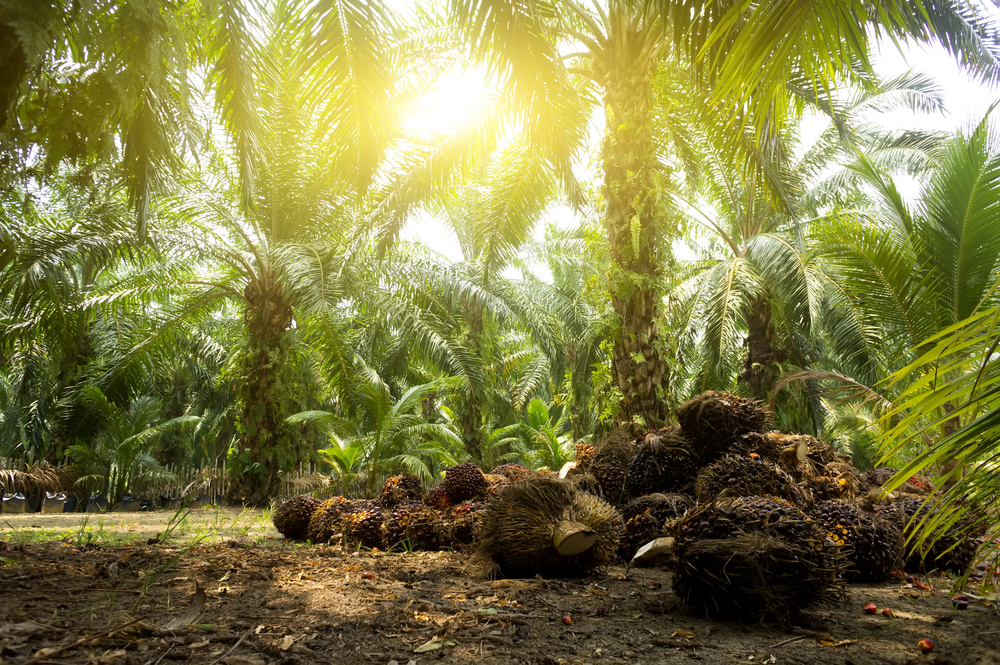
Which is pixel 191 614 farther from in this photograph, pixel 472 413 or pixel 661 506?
pixel 472 413

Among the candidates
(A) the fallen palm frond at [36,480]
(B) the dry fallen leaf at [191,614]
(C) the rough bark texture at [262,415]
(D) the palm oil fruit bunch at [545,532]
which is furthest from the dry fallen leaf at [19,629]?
(A) the fallen palm frond at [36,480]

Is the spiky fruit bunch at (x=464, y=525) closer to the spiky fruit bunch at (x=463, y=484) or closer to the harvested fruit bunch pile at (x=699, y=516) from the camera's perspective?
the harvested fruit bunch pile at (x=699, y=516)

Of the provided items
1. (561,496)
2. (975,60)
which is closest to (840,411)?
(975,60)

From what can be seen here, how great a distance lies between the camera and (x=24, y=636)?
66.9 inches

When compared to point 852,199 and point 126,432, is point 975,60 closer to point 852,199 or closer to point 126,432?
point 852,199

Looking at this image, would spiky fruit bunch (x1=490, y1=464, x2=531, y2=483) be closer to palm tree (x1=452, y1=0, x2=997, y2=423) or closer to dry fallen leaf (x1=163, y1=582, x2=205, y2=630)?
palm tree (x1=452, y1=0, x2=997, y2=423)

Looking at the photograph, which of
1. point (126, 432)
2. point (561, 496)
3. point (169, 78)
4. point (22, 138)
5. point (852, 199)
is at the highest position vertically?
point (852, 199)

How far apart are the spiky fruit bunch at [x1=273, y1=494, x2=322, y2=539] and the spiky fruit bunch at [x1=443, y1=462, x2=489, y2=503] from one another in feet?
3.85

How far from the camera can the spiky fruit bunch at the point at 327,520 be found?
4.62 meters

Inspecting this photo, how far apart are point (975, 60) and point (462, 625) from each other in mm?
9541

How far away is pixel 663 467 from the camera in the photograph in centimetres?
426

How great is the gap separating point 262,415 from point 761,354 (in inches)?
340

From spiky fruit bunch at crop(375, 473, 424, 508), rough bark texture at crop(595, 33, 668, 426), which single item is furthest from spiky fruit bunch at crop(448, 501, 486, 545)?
rough bark texture at crop(595, 33, 668, 426)

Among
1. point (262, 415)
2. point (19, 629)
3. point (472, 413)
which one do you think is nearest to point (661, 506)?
point (19, 629)
